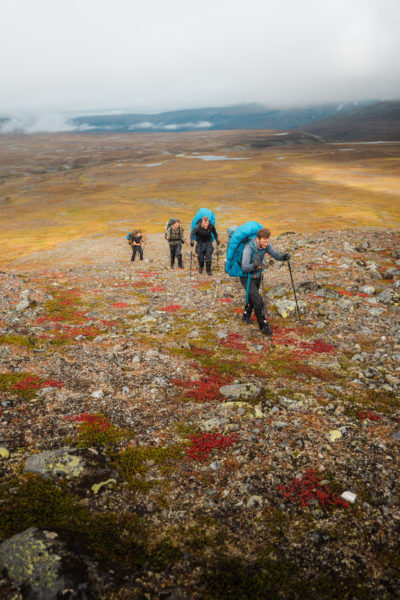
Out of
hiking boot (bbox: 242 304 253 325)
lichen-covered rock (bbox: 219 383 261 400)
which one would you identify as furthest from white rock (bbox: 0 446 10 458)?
hiking boot (bbox: 242 304 253 325)

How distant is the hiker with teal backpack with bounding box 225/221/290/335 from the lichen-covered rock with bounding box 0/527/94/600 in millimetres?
8917

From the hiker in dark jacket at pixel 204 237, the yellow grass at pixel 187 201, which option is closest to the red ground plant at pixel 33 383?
the hiker in dark jacket at pixel 204 237

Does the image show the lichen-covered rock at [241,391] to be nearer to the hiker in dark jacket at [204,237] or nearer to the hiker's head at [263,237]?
the hiker's head at [263,237]

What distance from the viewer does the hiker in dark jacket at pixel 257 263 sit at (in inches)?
427

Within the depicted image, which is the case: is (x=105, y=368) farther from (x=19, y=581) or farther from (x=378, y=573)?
(x=378, y=573)

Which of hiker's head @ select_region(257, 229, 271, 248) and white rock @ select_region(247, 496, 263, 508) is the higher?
hiker's head @ select_region(257, 229, 271, 248)

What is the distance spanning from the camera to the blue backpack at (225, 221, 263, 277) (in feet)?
37.9

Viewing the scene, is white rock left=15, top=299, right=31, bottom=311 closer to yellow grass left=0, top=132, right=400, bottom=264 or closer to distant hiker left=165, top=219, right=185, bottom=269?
distant hiker left=165, top=219, right=185, bottom=269

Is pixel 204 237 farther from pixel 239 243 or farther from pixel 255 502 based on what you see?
pixel 255 502

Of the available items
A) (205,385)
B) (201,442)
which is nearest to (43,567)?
(201,442)

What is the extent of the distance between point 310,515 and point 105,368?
6440mm

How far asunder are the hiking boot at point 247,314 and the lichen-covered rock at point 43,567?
32.3 feet

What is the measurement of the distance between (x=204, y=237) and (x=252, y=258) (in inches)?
313

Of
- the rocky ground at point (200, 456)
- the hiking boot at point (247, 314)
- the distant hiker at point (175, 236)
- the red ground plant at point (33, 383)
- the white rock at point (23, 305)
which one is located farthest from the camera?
the distant hiker at point (175, 236)
